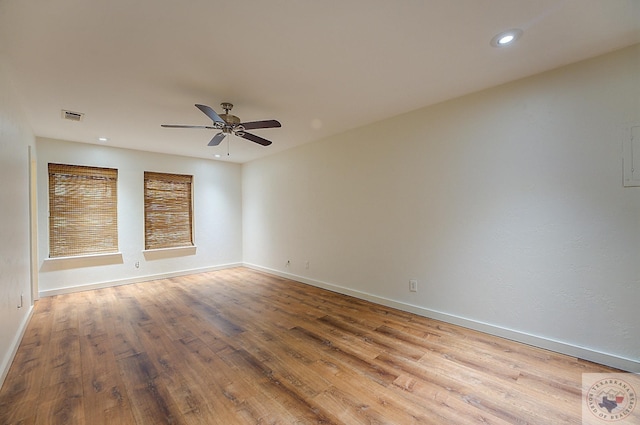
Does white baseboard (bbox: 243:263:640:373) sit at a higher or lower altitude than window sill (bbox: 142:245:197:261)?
lower

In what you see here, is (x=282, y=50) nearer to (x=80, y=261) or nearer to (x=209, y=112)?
(x=209, y=112)

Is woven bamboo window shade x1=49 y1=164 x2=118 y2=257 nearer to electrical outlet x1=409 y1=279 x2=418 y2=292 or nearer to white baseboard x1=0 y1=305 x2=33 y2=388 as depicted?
white baseboard x1=0 y1=305 x2=33 y2=388

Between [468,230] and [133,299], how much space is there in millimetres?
4643

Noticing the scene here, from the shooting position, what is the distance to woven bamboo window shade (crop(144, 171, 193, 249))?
5.15 metres

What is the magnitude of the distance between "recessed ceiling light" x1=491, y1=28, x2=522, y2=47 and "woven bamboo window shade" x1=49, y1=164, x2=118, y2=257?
570 cm

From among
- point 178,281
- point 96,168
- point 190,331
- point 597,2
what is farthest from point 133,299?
point 597,2

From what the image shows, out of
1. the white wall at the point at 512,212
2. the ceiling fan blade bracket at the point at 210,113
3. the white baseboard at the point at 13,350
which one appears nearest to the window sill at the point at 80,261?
the white baseboard at the point at 13,350

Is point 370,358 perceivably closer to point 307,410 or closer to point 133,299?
point 307,410

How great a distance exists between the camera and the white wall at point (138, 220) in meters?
4.21

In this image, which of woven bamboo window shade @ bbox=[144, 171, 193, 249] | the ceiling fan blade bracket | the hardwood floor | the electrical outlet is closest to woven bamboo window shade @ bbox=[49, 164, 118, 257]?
woven bamboo window shade @ bbox=[144, 171, 193, 249]

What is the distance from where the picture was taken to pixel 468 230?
Answer: 2.87 m

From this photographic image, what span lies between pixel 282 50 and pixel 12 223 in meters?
2.96

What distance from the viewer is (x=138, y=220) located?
499 cm

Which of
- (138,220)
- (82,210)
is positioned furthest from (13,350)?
(138,220)
